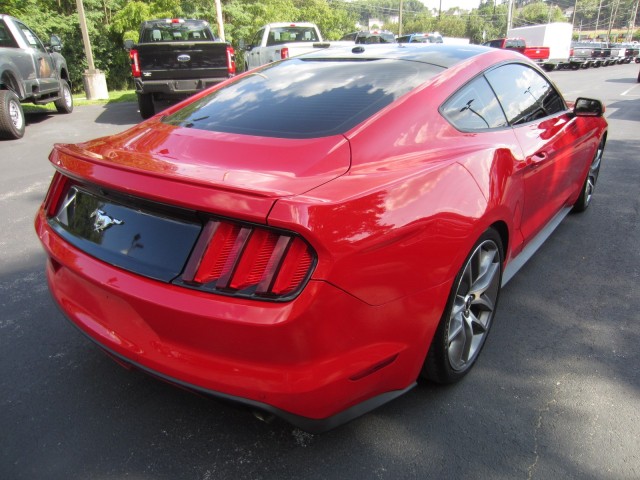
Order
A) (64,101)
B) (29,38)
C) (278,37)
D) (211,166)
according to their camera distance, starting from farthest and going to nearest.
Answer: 1. (278,37)
2. (64,101)
3. (29,38)
4. (211,166)

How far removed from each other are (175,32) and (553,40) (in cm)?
2837

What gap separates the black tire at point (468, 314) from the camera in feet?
7.50

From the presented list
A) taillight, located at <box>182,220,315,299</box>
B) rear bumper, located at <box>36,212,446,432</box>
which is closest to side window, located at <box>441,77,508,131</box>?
rear bumper, located at <box>36,212,446,432</box>

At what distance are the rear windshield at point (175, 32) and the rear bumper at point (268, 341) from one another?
12058mm

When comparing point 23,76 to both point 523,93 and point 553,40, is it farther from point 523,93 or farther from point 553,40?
point 553,40

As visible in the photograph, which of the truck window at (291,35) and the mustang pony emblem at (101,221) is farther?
the truck window at (291,35)

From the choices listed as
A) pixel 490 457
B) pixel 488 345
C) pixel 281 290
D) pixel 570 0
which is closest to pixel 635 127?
pixel 488 345

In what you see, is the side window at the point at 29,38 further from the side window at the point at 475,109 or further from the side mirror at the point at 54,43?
the side window at the point at 475,109

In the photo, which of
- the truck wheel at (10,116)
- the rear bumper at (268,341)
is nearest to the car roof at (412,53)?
the rear bumper at (268,341)

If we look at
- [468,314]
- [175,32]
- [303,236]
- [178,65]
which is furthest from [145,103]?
[303,236]

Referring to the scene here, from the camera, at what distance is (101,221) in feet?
6.76

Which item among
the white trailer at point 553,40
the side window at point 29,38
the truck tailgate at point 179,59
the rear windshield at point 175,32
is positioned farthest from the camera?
the white trailer at point 553,40

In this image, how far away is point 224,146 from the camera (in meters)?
2.18

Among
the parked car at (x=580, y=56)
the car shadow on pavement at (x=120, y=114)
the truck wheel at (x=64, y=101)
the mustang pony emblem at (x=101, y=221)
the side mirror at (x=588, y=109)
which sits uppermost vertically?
the mustang pony emblem at (x=101, y=221)
